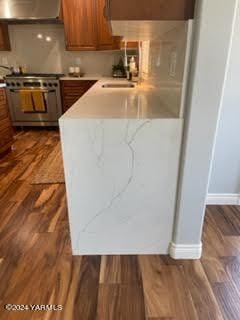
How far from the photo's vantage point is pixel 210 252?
1493 millimetres

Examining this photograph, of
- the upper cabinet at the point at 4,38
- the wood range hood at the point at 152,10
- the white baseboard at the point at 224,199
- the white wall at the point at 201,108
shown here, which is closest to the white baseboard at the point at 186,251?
the white wall at the point at 201,108

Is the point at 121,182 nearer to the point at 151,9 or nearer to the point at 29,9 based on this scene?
the point at 151,9

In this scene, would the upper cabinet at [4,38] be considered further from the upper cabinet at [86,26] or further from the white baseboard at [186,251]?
the white baseboard at [186,251]

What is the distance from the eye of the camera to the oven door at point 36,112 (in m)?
3.89

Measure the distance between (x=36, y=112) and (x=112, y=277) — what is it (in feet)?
10.9

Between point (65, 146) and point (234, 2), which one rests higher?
point (234, 2)

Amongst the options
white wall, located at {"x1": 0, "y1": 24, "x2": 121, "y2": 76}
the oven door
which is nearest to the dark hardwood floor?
the oven door

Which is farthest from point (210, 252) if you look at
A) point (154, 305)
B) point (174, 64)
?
point (174, 64)

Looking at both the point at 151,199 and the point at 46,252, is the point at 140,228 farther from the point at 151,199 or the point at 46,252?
the point at 46,252

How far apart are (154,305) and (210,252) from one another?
531mm

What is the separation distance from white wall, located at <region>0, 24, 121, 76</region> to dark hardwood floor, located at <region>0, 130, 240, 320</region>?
3.27 meters

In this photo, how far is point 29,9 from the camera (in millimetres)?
3541

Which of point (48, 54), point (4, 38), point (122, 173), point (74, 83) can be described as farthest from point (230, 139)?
point (4, 38)

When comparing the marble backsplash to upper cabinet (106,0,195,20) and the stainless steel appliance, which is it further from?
the stainless steel appliance
